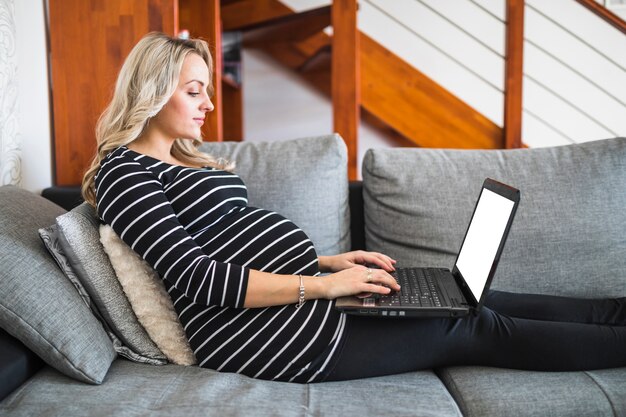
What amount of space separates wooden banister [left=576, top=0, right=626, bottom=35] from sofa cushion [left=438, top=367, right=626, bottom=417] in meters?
2.09

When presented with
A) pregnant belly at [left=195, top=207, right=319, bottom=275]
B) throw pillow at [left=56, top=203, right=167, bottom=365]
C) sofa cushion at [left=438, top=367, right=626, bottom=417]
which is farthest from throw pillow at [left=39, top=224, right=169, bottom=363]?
sofa cushion at [left=438, top=367, right=626, bottom=417]

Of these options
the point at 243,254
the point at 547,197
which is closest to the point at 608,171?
the point at 547,197

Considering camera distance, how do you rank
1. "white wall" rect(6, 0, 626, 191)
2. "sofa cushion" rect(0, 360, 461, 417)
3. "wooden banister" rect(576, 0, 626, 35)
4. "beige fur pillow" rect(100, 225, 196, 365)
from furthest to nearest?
"white wall" rect(6, 0, 626, 191), "wooden banister" rect(576, 0, 626, 35), "beige fur pillow" rect(100, 225, 196, 365), "sofa cushion" rect(0, 360, 461, 417)

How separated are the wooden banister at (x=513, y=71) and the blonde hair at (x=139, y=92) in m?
1.47

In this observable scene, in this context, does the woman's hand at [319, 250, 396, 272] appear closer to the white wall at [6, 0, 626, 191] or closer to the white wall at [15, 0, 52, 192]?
the white wall at [15, 0, 52, 192]

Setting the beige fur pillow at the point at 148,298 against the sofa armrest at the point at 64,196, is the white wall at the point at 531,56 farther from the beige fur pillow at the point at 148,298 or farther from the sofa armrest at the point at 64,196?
the beige fur pillow at the point at 148,298

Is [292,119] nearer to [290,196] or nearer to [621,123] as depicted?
[621,123]

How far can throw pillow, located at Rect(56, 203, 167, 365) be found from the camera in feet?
3.86

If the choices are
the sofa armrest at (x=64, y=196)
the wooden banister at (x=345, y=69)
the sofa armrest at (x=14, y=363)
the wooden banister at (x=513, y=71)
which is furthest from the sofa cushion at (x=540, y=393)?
the wooden banister at (x=513, y=71)

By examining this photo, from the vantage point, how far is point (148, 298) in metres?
1.21

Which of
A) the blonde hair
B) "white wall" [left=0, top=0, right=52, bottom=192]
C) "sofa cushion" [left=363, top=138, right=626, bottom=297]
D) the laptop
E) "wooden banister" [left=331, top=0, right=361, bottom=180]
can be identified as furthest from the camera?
"wooden banister" [left=331, top=0, right=361, bottom=180]

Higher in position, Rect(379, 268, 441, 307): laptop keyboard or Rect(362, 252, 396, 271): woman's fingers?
Rect(362, 252, 396, 271): woman's fingers

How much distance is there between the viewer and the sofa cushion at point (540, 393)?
104cm

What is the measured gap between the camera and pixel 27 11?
183 cm
